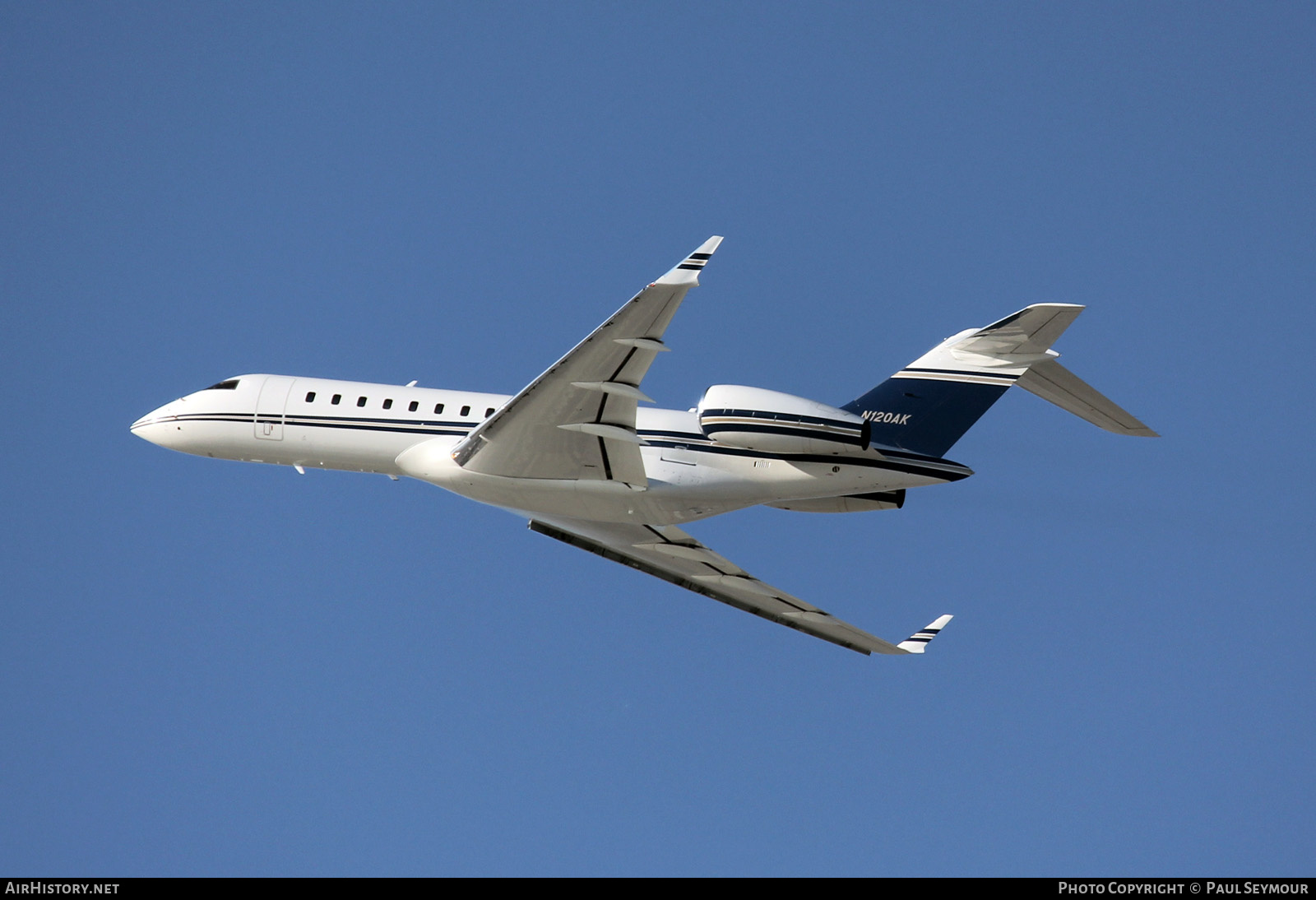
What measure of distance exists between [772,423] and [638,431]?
335 cm

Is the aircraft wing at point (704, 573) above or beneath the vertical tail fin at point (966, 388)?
beneath

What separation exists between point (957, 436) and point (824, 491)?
8.38 feet

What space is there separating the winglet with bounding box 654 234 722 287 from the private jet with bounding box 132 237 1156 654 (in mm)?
16

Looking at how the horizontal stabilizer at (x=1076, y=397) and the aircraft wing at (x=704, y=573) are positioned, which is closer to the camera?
the horizontal stabilizer at (x=1076, y=397)

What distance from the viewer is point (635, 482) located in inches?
854

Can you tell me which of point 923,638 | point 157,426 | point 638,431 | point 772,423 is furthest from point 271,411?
point 923,638

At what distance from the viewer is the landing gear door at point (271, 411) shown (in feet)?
80.3

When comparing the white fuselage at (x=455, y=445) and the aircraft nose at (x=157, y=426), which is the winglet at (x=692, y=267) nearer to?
→ the white fuselage at (x=455, y=445)

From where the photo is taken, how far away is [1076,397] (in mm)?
21578

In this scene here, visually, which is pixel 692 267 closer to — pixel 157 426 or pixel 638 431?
pixel 638 431

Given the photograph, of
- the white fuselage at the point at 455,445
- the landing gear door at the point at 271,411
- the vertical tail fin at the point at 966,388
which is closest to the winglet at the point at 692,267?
the white fuselage at the point at 455,445

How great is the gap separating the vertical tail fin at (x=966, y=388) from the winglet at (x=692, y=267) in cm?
583

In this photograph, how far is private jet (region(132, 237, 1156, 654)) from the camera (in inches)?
784
